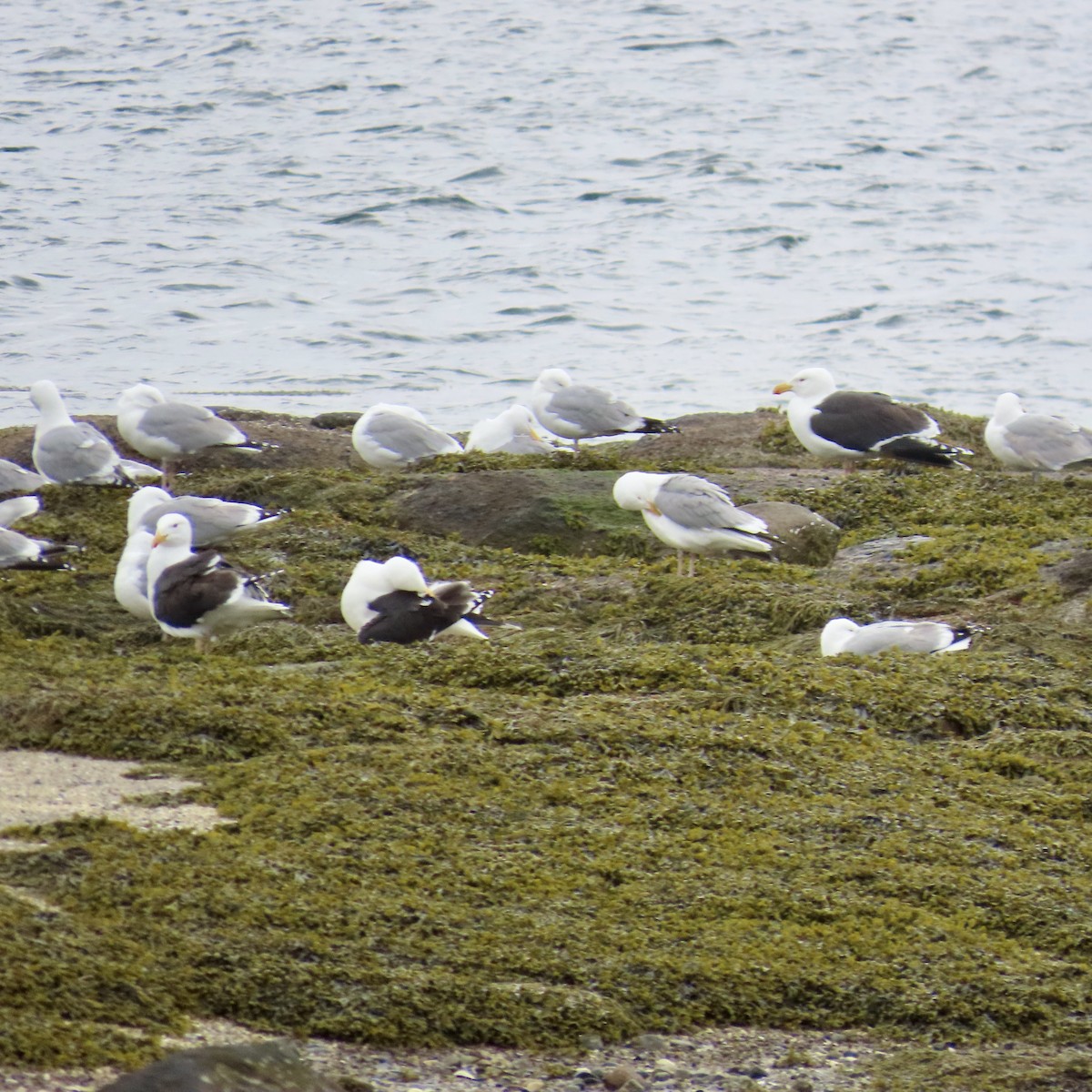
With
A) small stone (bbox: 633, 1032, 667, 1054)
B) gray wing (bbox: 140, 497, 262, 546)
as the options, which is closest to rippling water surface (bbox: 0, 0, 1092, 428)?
gray wing (bbox: 140, 497, 262, 546)

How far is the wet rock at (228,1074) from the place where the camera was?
267cm

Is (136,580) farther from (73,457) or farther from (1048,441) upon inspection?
(1048,441)

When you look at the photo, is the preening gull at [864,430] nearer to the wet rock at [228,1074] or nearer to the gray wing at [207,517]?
the gray wing at [207,517]

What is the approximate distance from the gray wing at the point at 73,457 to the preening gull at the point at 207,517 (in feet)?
4.94

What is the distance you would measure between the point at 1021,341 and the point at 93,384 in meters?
11.0

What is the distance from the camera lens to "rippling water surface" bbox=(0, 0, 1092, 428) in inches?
738

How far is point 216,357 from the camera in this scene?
60.5ft

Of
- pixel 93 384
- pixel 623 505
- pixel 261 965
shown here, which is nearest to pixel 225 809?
pixel 261 965

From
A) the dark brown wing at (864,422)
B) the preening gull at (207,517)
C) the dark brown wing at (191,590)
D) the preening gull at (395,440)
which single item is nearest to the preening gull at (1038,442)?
the dark brown wing at (864,422)

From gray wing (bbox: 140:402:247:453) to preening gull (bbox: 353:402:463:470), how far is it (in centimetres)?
85

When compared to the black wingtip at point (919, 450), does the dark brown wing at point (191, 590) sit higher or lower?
higher

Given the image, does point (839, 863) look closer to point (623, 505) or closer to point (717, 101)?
point (623, 505)

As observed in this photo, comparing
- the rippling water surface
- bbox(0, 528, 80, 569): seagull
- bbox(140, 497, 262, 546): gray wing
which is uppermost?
bbox(0, 528, 80, 569): seagull

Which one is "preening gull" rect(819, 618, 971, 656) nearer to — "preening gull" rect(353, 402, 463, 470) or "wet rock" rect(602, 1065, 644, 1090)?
"wet rock" rect(602, 1065, 644, 1090)
